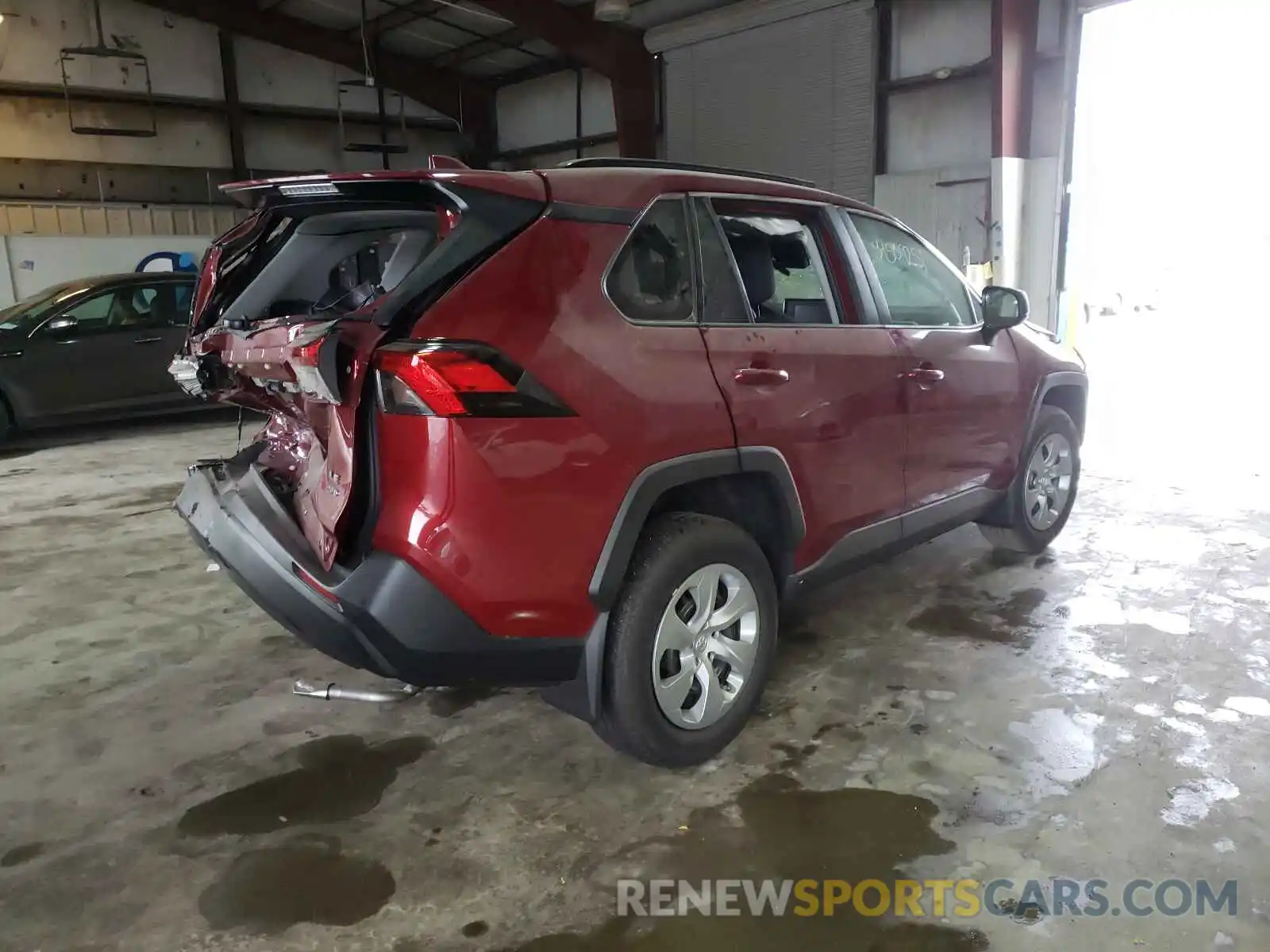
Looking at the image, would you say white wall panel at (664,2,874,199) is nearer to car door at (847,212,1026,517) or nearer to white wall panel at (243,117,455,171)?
white wall panel at (243,117,455,171)

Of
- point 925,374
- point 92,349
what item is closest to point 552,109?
point 92,349

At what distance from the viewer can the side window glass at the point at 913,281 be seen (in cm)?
310

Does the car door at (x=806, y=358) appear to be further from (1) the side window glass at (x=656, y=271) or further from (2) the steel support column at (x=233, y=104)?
(2) the steel support column at (x=233, y=104)

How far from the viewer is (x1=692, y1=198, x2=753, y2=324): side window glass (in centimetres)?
242

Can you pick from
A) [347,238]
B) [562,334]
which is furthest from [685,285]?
[347,238]

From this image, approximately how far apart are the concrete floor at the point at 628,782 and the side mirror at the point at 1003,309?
115 centimetres

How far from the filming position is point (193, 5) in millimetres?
12766

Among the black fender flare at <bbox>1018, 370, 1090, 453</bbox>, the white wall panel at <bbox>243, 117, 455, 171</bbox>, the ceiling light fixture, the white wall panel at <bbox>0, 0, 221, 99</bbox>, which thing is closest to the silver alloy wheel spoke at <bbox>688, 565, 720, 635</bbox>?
the black fender flare at <bbox>1018, 370, 1090, 453</bbox>

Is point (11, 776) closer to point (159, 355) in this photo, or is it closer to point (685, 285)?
point (685, 285)

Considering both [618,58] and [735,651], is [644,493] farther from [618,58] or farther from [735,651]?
[618,58]

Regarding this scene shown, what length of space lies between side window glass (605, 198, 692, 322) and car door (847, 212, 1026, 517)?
908mm

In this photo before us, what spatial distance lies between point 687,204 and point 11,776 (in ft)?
8.20

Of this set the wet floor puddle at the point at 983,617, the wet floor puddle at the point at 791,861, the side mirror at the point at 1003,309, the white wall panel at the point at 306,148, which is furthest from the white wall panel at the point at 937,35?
the wet floor puddle at the point at 791,861

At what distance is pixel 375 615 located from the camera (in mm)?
1978
